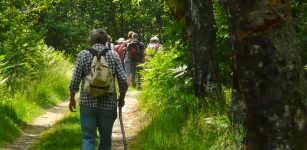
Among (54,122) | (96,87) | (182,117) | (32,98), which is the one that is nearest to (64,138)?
(182,117)

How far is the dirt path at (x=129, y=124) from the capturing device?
371 inches

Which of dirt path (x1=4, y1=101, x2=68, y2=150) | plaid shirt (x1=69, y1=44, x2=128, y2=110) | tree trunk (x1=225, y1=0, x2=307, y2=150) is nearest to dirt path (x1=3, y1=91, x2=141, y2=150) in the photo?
dirt path (x1=4, y1=101, x2=68, y2=150)

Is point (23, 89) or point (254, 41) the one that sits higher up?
point (254, 41)

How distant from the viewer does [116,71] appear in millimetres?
6391

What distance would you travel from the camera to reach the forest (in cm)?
295

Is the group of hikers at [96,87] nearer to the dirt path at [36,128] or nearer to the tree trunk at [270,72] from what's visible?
the tree trunk at [270,72]

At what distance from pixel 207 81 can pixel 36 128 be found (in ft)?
13.6

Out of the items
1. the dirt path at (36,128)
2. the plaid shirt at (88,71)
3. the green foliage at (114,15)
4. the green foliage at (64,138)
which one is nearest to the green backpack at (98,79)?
the plaid shirt at (88,71)

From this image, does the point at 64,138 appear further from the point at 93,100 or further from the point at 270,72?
the point at 270,72

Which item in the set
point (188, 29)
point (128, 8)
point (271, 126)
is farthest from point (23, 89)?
point (128, 8)

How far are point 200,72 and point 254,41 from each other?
260 inches

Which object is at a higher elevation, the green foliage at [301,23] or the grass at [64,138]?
the green foliage at [301,23]

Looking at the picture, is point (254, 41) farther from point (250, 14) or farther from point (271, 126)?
point (271, 126)

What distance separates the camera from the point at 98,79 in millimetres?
6008
